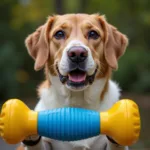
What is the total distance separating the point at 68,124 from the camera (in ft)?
11.5

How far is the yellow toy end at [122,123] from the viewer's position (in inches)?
138

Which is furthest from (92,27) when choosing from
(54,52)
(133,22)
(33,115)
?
(133,22)

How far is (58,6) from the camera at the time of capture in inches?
419

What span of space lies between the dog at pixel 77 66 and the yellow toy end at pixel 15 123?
555mm

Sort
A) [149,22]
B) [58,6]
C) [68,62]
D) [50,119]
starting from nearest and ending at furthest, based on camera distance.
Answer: [50,119] < [68,62] < [58,6] < [149,22]

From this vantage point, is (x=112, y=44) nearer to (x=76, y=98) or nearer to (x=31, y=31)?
(x=76, y=98)

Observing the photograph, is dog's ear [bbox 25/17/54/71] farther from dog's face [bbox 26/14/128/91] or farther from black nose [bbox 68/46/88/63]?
black nose [bbox 68/46/88/63]

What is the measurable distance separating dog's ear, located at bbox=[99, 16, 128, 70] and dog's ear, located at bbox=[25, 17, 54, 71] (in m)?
0.59

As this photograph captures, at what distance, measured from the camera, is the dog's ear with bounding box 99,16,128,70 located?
15.0 feet

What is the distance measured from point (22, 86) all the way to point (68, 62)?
11193mm

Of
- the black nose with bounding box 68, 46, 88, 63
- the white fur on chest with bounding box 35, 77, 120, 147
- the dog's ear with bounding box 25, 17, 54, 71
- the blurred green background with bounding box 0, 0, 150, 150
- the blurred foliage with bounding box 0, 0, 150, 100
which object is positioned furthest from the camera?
the blurred foliage with bounding box 0, 0, 150, 100

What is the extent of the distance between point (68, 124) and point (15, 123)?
417 millimetres

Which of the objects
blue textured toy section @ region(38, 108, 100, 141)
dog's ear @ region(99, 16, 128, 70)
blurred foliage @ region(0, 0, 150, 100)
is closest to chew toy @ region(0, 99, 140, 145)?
blue textured toy section @ region(38, 108, 100, 141)

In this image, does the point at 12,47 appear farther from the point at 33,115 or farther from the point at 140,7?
the point at 33,115
